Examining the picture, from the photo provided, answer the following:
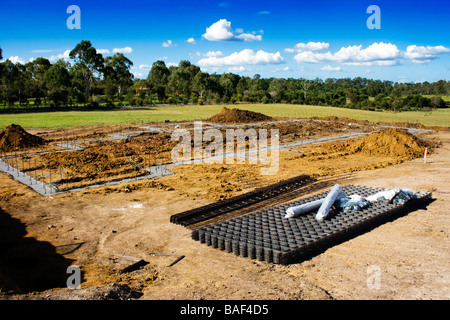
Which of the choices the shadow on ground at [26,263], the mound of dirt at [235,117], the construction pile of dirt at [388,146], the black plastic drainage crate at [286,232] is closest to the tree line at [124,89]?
the mound of dirt at [235,117]

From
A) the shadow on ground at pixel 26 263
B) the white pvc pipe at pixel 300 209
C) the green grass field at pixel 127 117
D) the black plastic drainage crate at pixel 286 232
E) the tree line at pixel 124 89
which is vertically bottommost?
the shadow on ground at pixel 26 263

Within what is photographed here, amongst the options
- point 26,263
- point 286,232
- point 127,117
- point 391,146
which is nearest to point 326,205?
point 286,232

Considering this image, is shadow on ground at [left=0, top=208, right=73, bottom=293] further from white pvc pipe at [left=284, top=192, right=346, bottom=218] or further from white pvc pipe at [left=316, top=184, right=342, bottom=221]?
white pvc pipe at [left=316, top=184, right=342, bottom=221]

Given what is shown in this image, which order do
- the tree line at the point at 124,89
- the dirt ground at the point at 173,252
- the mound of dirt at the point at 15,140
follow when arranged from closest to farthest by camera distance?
1. the dirt ground at the point at 173,252
2. the mound of dirt at the point at 15,140
3. the tree line at the point at 124,89

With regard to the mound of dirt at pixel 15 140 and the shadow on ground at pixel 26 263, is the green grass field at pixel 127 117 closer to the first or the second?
the mound of dirt at pixel 15 140

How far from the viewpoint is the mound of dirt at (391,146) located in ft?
62.1

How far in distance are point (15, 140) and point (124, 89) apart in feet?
197

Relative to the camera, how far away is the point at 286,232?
26.5 feet

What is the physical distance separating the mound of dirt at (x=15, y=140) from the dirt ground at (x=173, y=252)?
679 centimetres

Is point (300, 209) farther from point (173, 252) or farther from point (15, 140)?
point (15, 140)

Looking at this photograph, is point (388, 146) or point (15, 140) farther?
point (388, 146)
